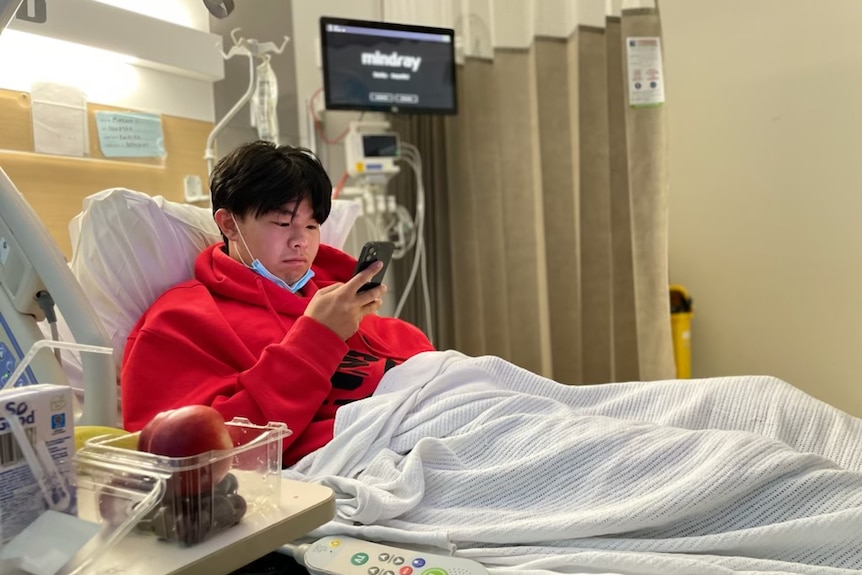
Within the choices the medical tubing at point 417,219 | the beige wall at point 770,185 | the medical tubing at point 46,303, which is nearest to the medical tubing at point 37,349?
the medical tubing at point 46,303

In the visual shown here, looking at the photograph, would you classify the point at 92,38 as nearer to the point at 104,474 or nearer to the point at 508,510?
the point at 104,474

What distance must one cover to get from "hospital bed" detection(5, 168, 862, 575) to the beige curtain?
95cm

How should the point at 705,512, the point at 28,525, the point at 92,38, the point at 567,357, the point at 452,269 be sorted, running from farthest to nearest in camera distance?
the point at 452,269 < the point at 567,357 < the point at 92,38 < the point at 705,512 < the point at 28,525

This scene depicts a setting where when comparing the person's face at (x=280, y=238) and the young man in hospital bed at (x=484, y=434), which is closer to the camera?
the young man in hospital bed at (x=484, y=434)

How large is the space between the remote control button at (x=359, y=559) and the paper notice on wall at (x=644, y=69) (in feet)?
5.07

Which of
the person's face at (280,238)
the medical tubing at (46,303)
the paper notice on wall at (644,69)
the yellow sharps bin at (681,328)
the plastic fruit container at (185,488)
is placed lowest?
the yellow sharps bin at (681,328)

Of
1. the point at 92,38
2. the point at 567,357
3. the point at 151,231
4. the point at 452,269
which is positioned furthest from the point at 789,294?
the point at 92,38

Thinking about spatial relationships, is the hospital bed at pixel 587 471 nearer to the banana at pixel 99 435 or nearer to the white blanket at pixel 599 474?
the white blanket at pixel 599 474

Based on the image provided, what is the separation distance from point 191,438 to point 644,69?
1.68m

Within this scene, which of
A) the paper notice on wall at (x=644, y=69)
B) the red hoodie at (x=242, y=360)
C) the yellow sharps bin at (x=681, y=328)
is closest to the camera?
the red hoodie at (x=242, y=360)

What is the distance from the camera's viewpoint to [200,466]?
52 centimetres

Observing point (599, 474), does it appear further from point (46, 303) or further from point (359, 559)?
point (46, 303)

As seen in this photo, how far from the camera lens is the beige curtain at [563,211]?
1.85m

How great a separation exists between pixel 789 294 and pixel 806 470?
1.67 m
